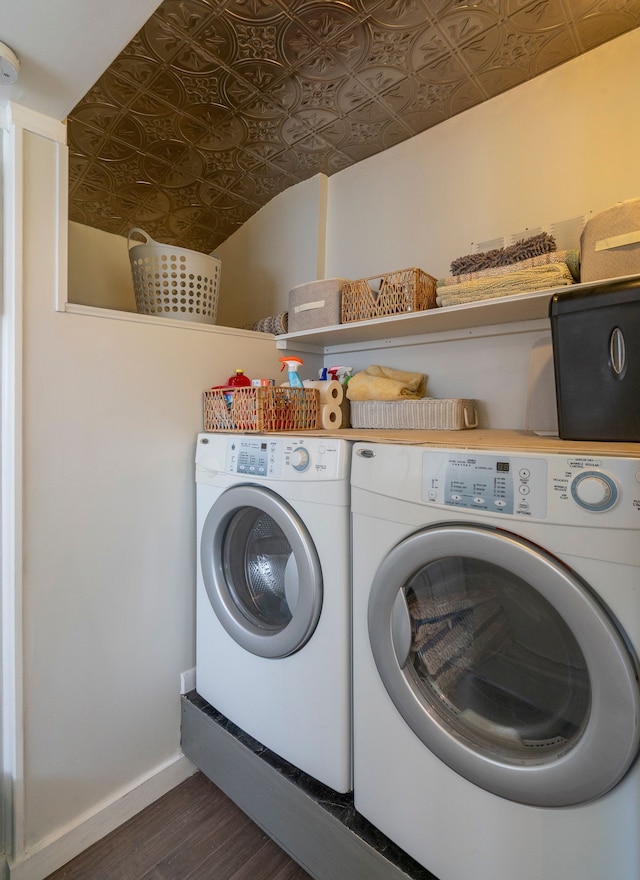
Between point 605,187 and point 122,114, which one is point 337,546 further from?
point 122,114

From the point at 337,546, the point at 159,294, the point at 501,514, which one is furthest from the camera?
the point at 159,294

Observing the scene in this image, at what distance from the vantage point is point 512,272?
1.24 meters

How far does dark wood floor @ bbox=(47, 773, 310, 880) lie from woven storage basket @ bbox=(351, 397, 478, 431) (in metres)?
1.35

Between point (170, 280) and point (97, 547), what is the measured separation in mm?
966

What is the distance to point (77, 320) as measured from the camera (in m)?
1.26

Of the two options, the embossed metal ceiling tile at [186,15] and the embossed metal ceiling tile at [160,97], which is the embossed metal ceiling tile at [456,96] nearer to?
the embossed metal ceiling tile at [186,15]

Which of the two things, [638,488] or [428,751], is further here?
[428,751]

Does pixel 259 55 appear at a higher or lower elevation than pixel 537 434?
higher

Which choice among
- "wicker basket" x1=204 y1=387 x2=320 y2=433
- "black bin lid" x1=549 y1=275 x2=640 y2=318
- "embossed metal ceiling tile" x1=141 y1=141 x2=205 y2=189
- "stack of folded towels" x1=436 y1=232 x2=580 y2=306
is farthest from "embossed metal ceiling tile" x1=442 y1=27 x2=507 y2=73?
"wicker basket" x1=204 y1=387 x2=320 y2=433

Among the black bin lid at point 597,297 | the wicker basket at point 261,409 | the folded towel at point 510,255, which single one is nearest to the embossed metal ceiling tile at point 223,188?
the wicker basket at point 261,409

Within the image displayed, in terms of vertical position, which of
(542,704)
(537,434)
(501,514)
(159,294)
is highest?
(159,294)

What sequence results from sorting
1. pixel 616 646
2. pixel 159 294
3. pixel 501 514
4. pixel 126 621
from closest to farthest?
pixel 616 646 < pixel 501 514 < pixel 126 621 < pixel 159 294

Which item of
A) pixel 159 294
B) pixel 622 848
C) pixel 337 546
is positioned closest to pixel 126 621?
pixel 337 546

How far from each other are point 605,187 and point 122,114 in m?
1.69
